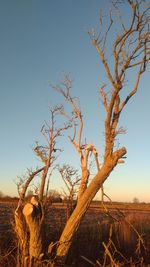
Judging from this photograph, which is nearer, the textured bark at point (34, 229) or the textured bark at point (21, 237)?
the textured bark at point (34, 229)

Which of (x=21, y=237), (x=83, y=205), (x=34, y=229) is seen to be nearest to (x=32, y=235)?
→ (x=34, y=229)

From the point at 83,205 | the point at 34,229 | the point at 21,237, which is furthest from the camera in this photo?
the point at 21,237

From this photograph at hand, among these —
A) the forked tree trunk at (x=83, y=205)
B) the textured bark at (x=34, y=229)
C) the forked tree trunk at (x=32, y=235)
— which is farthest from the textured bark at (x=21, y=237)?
the forked tree trunk at (x=83, y=205)

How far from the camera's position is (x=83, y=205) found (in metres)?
8.84

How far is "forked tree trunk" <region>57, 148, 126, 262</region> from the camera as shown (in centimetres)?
876

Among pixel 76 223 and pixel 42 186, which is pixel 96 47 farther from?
pixel 42 186

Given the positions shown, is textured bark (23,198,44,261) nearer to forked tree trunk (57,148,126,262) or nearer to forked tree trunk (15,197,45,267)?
forked tree trunk (15,197,45,267)

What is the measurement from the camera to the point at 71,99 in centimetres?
1145

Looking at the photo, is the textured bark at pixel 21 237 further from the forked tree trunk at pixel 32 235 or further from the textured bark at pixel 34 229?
the textured bark at pixel 34 229

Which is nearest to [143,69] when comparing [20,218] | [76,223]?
[76,223]

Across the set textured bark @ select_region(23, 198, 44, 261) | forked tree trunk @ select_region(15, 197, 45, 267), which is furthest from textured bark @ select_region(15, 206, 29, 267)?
textured bark @ select_region(23, 198, 44, 261)

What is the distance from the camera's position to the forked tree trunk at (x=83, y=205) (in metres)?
8.76

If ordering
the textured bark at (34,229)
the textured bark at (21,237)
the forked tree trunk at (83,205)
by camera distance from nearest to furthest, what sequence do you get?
the textured bark at (34,229) < the forked tree trunk at (83,205) < the textured bark at (21,237)

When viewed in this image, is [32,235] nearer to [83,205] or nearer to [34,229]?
[34,229]
